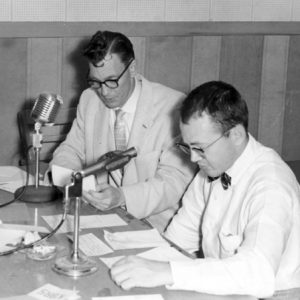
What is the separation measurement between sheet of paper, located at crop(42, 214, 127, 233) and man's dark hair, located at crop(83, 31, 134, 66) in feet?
2.77

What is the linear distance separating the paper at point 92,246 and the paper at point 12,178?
81 cm

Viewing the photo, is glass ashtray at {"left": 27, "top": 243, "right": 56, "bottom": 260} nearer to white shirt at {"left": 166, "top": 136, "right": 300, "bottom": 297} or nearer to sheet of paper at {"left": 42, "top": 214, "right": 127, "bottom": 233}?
sheet of paper at {"left": 42, "top": 214, "right": 127, "bottom": 233}

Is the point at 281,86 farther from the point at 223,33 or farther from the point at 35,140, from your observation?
the point at 35,140

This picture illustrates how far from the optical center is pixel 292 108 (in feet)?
17.9

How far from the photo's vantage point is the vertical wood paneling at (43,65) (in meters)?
4.69

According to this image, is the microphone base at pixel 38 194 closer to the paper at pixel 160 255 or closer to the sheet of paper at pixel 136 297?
the paper at pixel 160 255

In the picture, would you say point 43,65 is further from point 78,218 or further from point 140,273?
point 140,273

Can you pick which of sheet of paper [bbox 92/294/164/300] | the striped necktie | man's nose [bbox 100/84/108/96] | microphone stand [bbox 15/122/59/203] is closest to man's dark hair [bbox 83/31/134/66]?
man's nose [bbox 100/84/108/96]

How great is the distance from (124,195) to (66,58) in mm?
1649

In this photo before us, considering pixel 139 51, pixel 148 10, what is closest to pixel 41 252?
pixel 139 51

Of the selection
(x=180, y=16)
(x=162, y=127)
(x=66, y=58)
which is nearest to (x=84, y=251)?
(x=162, y=127)

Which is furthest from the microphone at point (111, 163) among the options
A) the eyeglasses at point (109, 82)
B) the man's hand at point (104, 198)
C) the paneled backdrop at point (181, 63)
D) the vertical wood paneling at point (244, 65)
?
the vertical wood paneling at point (244, 65)

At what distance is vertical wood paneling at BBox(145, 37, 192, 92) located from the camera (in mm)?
4961

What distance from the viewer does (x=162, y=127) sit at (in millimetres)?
3719
